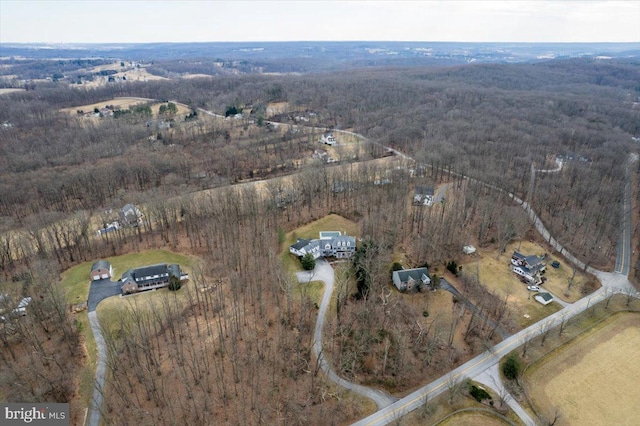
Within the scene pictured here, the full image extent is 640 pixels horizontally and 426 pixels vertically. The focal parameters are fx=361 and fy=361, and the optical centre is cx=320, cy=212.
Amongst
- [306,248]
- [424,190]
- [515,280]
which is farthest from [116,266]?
[515,280]

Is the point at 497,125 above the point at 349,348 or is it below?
above

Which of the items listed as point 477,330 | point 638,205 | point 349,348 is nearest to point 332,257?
point 349,348

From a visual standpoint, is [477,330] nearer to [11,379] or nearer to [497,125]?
[11,379]

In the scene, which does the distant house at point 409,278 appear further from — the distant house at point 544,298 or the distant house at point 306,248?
the distant house at point 544,298

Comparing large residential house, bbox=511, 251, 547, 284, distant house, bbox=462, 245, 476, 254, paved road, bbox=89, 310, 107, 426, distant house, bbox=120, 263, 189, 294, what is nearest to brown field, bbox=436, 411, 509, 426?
large residential house, bbox=511, 251, 547, 284

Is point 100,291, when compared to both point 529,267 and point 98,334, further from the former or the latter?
point 529,267

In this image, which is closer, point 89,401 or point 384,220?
point 89,401

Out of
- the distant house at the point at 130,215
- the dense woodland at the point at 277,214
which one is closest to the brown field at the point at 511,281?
the dense woodland at the point at 277,214
